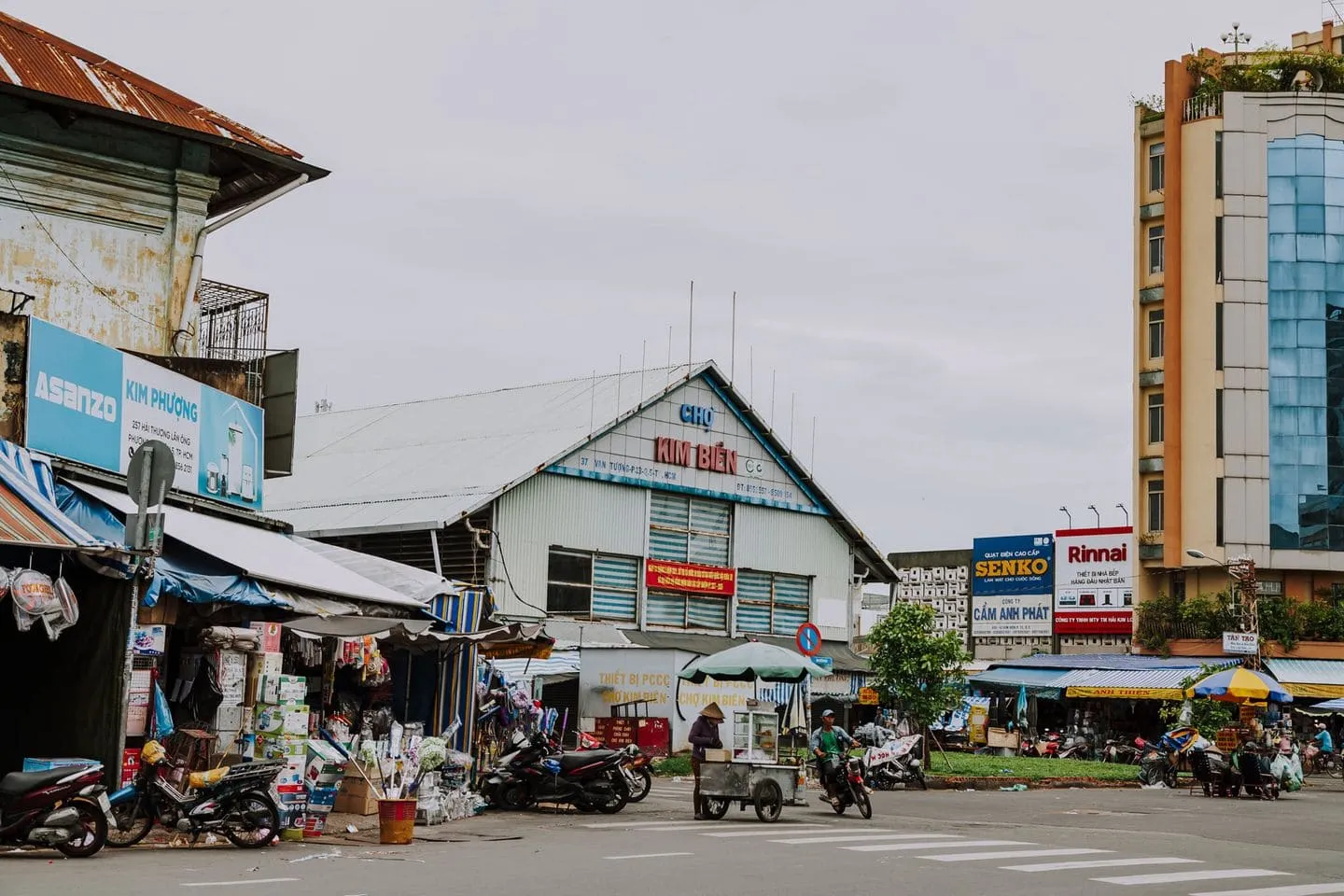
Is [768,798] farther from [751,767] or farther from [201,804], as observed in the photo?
[201,804]

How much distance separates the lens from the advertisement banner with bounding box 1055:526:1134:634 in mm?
66812

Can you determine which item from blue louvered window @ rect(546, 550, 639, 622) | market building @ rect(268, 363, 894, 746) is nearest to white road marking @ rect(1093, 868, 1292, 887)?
market building @ rect(268, 363, 894, 746)

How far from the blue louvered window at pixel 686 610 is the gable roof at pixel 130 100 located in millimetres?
18321

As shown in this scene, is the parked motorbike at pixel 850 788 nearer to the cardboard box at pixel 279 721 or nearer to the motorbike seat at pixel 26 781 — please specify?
the cardboard box at pixel 279 721

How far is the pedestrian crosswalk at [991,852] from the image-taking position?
1423cm

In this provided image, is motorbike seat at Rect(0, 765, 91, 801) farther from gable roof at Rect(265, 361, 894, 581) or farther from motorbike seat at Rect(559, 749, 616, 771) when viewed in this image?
gable roof at Rect(265, 361, 894, 581)

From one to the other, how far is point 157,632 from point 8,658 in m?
1.64

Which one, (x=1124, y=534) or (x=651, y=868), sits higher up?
(x=1124, y=534)

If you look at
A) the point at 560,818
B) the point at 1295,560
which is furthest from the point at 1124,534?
the point at 560,818

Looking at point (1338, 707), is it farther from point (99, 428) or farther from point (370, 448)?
point (99, 428)

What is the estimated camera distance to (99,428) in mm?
18641

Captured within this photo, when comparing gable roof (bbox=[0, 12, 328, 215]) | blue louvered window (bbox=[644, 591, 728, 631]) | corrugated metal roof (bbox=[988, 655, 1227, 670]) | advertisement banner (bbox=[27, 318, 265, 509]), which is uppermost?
gable roof (bbox=[0, 12, 328, 215])

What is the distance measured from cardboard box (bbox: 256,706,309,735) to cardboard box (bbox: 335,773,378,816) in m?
1.84

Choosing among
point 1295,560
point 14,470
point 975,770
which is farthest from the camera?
point 1295,560
